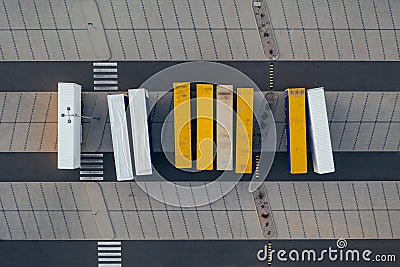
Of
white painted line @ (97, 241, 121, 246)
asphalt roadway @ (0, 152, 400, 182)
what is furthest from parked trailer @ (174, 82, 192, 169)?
white painted line @ (97, 241, 121, 246)

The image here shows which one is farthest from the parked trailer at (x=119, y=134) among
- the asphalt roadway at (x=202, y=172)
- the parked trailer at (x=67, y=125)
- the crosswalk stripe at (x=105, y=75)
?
the parked trailer at (x=67, y=125)

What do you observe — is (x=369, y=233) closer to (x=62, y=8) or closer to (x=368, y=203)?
(x=368, y=203)

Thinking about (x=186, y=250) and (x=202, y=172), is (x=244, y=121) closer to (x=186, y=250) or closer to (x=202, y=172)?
(x=202, y=172)

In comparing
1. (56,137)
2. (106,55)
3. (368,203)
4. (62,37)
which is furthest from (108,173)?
(368,203)

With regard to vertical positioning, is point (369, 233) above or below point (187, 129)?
below

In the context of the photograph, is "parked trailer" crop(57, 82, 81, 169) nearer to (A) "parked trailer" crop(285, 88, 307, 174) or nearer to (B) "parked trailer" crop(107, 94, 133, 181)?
(B) "parked trailer" crop(107, 94, 133, 181)

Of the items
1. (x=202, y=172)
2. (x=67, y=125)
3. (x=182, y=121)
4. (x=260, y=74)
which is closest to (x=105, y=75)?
(x=67, y=125)
